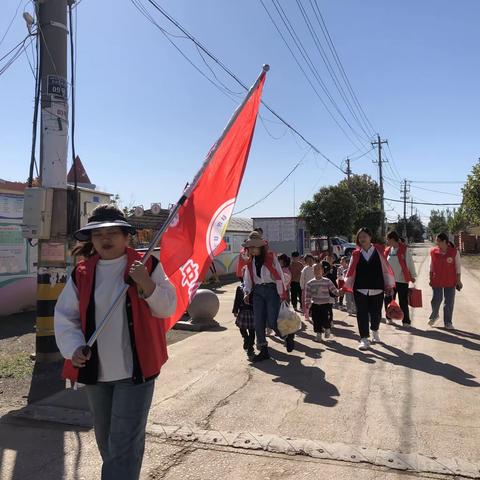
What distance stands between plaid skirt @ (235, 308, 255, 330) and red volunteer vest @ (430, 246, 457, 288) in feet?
13.0

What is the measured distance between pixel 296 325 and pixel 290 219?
2637cm

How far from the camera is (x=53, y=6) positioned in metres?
6.71

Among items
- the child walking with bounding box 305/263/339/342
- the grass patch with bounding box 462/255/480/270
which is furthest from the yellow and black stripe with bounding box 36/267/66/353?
the grass patch with bounding box 462/255/480/270

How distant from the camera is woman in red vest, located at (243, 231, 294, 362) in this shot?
6.76 metres

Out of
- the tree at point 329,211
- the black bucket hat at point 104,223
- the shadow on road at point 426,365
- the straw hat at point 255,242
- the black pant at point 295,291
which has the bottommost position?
the shadow on road at point 426,365

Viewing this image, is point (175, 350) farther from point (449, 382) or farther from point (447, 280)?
point (447, 280)

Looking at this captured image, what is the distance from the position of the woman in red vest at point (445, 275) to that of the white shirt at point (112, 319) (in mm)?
7447

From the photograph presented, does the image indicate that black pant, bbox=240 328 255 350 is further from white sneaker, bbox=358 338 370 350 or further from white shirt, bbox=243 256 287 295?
white sneaker, bbox=358 338 370 350

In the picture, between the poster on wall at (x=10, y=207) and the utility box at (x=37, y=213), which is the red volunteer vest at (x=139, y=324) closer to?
the utility box at (x=37, y=213)

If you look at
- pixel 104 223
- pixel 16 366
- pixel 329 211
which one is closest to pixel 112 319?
pixel 104 223

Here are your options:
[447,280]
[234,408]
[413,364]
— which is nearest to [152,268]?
[234,408]

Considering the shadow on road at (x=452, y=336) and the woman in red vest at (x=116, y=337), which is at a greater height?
the woman in red vest at (x=116, y=337)

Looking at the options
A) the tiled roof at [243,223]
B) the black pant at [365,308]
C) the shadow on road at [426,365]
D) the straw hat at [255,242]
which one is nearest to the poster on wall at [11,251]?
the straw hat at [255,242]

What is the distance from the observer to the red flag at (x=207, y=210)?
3510mm
